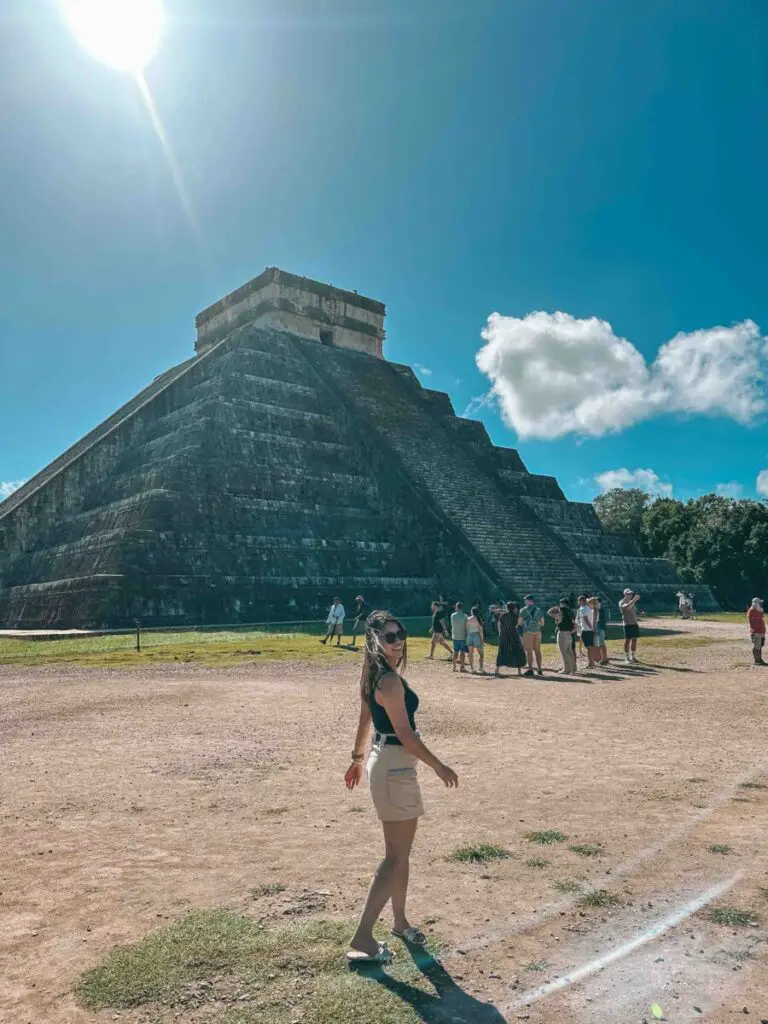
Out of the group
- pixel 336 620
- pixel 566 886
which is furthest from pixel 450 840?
pixel 336 620

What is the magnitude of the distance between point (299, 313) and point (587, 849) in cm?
3409

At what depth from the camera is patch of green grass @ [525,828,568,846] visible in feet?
15.3

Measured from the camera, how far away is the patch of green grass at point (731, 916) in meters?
3.51

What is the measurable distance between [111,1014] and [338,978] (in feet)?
2.97

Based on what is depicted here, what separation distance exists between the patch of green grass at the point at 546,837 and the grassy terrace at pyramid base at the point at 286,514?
15.9 metres

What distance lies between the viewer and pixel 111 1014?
289 cm

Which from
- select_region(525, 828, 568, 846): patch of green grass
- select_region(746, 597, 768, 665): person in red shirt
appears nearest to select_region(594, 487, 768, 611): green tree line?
select_region(746, 597, 768, 665): person in red shirt

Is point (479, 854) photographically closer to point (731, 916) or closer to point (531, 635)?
point (731, 916)

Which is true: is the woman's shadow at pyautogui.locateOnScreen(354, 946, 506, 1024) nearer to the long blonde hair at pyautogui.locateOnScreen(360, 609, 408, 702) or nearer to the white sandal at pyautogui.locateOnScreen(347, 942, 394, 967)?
the white sandal at pyautogui.locateOnScreen(347, 942, 394, 967)

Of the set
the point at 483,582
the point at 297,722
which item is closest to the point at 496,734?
the point at 297,722

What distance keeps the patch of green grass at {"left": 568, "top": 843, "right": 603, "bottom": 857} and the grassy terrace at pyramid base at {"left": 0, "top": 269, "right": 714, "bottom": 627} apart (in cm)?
1621

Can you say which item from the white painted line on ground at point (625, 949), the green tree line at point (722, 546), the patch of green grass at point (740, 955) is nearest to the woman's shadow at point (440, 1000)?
the white painted line on ground at point (625, 949)

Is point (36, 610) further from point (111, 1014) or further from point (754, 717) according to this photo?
A: point (111, 1014)

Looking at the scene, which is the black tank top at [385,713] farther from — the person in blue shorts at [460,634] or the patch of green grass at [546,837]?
the person in blue shorts at [460,634]
